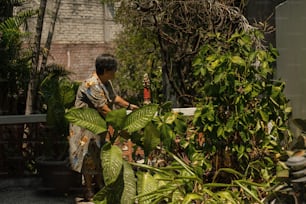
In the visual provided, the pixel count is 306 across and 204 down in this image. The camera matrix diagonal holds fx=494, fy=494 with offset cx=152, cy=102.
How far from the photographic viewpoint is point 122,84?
11312 millimetres

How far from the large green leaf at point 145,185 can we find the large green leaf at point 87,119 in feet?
1.29

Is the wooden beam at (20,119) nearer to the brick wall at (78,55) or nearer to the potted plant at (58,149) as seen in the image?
the potted plant at (58,149)

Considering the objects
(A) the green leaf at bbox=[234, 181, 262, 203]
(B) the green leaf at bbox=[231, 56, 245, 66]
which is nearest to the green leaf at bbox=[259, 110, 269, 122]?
(B) the green leaf at bbox=[231, 56, 245, 66]

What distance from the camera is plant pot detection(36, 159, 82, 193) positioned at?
182 inches

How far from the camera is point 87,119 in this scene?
3.15m

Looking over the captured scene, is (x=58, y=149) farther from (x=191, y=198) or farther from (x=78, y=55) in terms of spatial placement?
(x=78, y=55)

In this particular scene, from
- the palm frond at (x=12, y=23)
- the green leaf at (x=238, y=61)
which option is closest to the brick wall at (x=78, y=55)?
the palm frond at (x=12, y=23)

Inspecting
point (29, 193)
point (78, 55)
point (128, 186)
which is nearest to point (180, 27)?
point (29, 193)

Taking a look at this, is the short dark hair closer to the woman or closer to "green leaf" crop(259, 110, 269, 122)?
the woman

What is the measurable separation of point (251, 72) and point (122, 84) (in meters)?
7.84

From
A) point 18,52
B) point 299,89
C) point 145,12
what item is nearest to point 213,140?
point 299,89

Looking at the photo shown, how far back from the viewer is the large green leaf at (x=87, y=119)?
10.2 feet

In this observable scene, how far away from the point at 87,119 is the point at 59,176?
1.66 metres

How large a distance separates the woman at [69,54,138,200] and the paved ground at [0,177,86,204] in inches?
17.1
